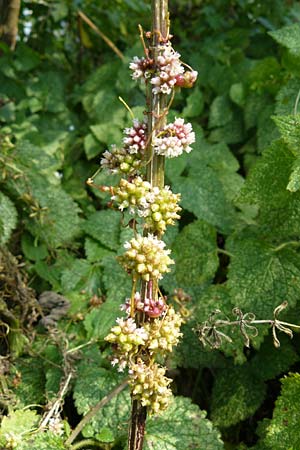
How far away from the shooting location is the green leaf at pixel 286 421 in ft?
4.75

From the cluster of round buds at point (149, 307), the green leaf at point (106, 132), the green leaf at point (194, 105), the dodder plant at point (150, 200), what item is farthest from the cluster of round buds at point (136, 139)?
the green leaf at point (194, 105)

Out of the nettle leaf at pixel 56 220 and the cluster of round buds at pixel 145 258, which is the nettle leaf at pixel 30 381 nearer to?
the nettle leaf at pixel 56 220

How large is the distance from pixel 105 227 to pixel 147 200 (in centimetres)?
95

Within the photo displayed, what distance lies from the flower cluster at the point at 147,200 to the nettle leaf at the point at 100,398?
0.62 m

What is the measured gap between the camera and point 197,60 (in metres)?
2.74

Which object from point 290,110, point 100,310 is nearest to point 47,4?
point 290,110

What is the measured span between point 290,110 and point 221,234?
45cm

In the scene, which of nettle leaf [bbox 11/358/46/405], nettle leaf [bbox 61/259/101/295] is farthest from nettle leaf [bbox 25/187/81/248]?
nettle leaf [bbox 11/358/46/405]

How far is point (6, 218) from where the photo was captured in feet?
6.51

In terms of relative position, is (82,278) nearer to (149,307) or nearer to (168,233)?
(168,233)

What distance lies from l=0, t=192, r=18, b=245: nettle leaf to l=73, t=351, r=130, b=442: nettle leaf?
461mm

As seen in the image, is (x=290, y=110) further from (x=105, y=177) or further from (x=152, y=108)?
(x=152, y=108)

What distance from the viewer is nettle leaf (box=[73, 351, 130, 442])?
160 centimetres

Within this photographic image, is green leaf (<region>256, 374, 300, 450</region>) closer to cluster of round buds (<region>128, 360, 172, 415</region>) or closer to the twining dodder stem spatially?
cluster of round buds (<region>128, 360, 172, 415</region>)
